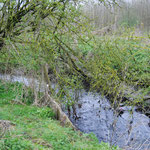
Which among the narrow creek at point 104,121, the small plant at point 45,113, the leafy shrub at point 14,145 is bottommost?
the narrow creek at point 104,121

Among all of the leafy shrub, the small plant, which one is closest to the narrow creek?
the small plant

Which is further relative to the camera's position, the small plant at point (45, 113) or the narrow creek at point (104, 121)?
the narrow creek at point (104, 121)

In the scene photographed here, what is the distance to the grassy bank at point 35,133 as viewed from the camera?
3.98 meters

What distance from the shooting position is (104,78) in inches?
260

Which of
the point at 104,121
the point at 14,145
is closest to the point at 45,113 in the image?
the point at 104,121

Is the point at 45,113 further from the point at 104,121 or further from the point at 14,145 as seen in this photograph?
the point at 14,145

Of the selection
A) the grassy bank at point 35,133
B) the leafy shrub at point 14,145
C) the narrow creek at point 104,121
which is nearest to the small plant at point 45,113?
the grassy bank at point 35,133

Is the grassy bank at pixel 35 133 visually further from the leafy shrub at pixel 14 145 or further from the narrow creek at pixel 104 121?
the narrow creek at pixel 104 121

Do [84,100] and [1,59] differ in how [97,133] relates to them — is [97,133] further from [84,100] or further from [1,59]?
[1,59]

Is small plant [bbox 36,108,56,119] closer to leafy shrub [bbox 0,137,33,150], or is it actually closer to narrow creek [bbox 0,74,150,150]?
narrow creek [bbox 0,74,150,150]

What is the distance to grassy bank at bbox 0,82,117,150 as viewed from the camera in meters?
3.98

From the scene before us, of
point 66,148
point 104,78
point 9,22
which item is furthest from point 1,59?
point 66,148

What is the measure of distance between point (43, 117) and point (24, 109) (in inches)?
35.6

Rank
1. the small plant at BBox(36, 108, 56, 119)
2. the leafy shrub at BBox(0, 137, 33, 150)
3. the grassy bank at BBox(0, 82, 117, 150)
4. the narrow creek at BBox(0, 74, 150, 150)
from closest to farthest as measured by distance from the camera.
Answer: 1. the leafy shrub at BBox(0, 137, 33, 150)
2. the grassy bank at BBox(0, 82, 117, 150)
3. the small plant at BBox(36, 108, 56, 119)
4. the narrow creek at BBox(0, 74, 150, 150)
